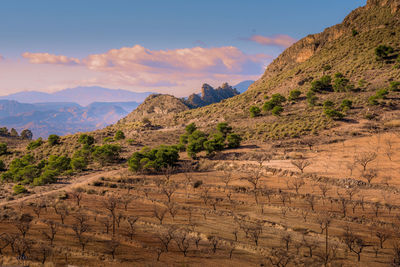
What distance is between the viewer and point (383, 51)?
8312 cm

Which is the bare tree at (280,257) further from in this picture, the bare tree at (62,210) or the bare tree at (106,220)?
the bare tree at (62,210)

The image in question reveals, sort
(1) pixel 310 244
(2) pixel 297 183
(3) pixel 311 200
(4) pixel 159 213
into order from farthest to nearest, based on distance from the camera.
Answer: (2) pixel 297 183 → (3) pixel 311 200 → (4) pixel 159 213 → (1) pixel 310 244

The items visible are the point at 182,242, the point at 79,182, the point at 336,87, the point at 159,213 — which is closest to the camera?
the point at 182,242

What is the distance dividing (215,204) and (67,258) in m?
17.8

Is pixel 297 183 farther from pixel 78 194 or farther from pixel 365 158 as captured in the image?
pixel 78 194

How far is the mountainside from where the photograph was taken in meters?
60.6

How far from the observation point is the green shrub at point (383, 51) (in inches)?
3255

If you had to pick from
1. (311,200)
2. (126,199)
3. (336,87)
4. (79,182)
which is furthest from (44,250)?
(336,87)

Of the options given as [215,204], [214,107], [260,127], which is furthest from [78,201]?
[214,107]

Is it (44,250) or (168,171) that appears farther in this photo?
(168,171)

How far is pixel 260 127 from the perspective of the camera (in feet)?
225

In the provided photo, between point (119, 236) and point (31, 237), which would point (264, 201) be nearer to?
point (119, 236)

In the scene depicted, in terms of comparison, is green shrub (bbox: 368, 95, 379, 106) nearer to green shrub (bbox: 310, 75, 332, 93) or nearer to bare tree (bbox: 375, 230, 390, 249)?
green shrub (bbox: 310, 75, 332, 93)

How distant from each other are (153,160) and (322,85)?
65291mm
